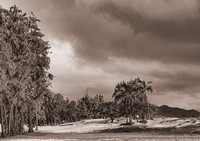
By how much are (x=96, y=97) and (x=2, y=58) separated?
12065 centimetres

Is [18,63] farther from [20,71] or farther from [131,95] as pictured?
[131,95]

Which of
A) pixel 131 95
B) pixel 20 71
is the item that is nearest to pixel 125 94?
pixel 131 95

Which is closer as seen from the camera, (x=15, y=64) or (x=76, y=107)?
(x=15, y=64)

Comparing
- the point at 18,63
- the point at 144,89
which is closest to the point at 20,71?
the point at 18,63

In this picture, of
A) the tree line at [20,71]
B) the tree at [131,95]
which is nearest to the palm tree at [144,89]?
the tree at [131,95]

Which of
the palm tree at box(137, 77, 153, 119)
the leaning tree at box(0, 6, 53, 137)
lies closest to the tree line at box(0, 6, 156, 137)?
the leaning tree at box(0, 6, 53, 137)

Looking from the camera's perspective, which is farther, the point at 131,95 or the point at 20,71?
the point at 131,95

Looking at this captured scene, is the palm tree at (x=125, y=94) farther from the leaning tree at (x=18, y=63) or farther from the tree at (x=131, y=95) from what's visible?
the leaning tree at (x=18, y=63)

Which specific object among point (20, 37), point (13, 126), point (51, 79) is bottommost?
point (13, 126)

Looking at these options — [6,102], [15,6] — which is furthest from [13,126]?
[15,6]

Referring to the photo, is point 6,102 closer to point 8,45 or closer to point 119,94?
point 8,45

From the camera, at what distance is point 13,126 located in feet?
131

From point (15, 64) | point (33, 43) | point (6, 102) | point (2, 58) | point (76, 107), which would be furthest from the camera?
point (76, 107)

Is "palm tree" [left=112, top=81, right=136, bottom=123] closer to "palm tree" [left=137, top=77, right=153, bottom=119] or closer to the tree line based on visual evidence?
"palm tree" [left=137, top=77, right=153, bottom=119]
